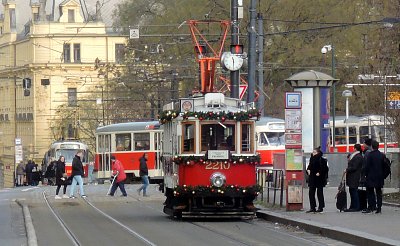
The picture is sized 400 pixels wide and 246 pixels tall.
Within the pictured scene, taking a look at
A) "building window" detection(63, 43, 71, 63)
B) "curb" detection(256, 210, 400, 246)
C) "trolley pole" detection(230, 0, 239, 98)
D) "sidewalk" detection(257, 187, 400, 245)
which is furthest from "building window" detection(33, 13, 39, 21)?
"curb" detection(256, 210, 400, 246)

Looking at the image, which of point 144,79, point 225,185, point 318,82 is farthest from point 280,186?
point 144,79

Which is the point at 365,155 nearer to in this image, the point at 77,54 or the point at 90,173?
the point at 90,173

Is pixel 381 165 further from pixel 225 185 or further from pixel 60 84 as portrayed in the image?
pixel 60 84

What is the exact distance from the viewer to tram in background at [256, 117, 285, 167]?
5262cm

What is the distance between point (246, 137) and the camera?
2831cm

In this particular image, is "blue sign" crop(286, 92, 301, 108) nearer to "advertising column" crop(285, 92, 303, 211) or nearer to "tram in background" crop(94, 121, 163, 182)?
"advertising column" crop(285, 92, 303, 211)

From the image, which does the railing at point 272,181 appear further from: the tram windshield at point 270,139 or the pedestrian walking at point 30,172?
the pedestrian walking at point 30,172

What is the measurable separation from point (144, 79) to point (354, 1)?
11.7 meters

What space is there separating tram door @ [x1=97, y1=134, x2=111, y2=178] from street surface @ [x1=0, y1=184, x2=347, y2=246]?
22900 mm

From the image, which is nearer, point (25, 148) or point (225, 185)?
point (225, 185)

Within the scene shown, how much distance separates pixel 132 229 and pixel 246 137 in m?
4.32

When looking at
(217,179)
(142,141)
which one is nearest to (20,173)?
(142,141)

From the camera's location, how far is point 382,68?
34.4 metres

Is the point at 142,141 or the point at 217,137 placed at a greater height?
the point at 142,141
